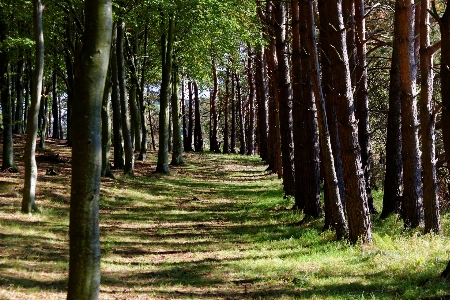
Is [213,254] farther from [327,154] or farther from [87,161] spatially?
[87,161]

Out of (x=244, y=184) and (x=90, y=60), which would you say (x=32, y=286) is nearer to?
(x=90, y=60)

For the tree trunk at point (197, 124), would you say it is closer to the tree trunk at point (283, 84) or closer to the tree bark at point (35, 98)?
the tree trunk at point (283, 84)

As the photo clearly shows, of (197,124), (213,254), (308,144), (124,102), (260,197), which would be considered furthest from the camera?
(197,124)

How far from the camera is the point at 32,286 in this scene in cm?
762

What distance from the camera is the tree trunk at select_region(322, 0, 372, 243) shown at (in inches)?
411

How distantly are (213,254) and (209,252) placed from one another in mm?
275

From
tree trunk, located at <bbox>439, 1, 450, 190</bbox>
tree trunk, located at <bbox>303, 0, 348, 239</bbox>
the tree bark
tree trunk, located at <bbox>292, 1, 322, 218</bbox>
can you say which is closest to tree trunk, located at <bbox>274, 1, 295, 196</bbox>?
tree trunk, located at <bbox>292, 1, 322, 218</bbox>

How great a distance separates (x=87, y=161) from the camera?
16.2ft

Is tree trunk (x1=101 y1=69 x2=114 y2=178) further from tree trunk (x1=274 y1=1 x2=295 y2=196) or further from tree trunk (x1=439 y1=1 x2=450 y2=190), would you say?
tree trunk (x1=439 y1=1 x2=450 y2=190)

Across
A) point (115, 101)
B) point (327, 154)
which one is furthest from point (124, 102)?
point (327, 154)

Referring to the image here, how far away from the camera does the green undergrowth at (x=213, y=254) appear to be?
7.68m

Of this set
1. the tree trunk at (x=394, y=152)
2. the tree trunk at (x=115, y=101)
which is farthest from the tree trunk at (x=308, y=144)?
the tree trunk at (x=115, y=101)

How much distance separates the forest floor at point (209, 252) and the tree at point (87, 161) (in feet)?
8.38

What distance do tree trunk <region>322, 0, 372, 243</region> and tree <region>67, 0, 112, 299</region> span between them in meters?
6.61
